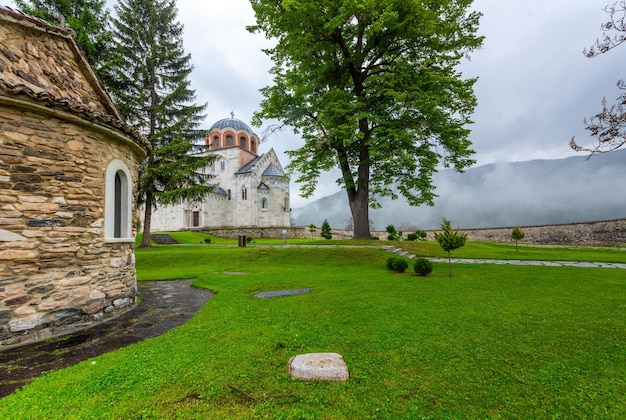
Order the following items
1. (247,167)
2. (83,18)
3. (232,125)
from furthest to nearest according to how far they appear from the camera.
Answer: (232,125)
(247,167)
(83,18)

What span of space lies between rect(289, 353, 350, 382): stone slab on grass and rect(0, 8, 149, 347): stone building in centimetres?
488

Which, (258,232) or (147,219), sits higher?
(147,219)

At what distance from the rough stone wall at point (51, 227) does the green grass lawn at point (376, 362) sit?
2.22 m

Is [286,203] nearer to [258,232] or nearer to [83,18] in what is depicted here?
[258,232]

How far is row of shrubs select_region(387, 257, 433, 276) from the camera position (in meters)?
9.64

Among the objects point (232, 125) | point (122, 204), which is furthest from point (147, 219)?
point (232, 125)

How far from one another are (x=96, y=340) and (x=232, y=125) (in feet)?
147

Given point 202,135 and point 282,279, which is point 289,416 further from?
point 202,135

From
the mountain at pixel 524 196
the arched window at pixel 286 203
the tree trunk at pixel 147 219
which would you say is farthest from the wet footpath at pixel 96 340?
the mountain at pixel 524 196

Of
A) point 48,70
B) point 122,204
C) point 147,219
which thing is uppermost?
point 48,70

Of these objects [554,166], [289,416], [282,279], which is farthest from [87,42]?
[554,166]

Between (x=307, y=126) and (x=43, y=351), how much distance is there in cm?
1744

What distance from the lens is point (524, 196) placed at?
116 meters

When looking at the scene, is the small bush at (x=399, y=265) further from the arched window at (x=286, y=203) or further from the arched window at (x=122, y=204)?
the arched window at (x=286, y=203)
